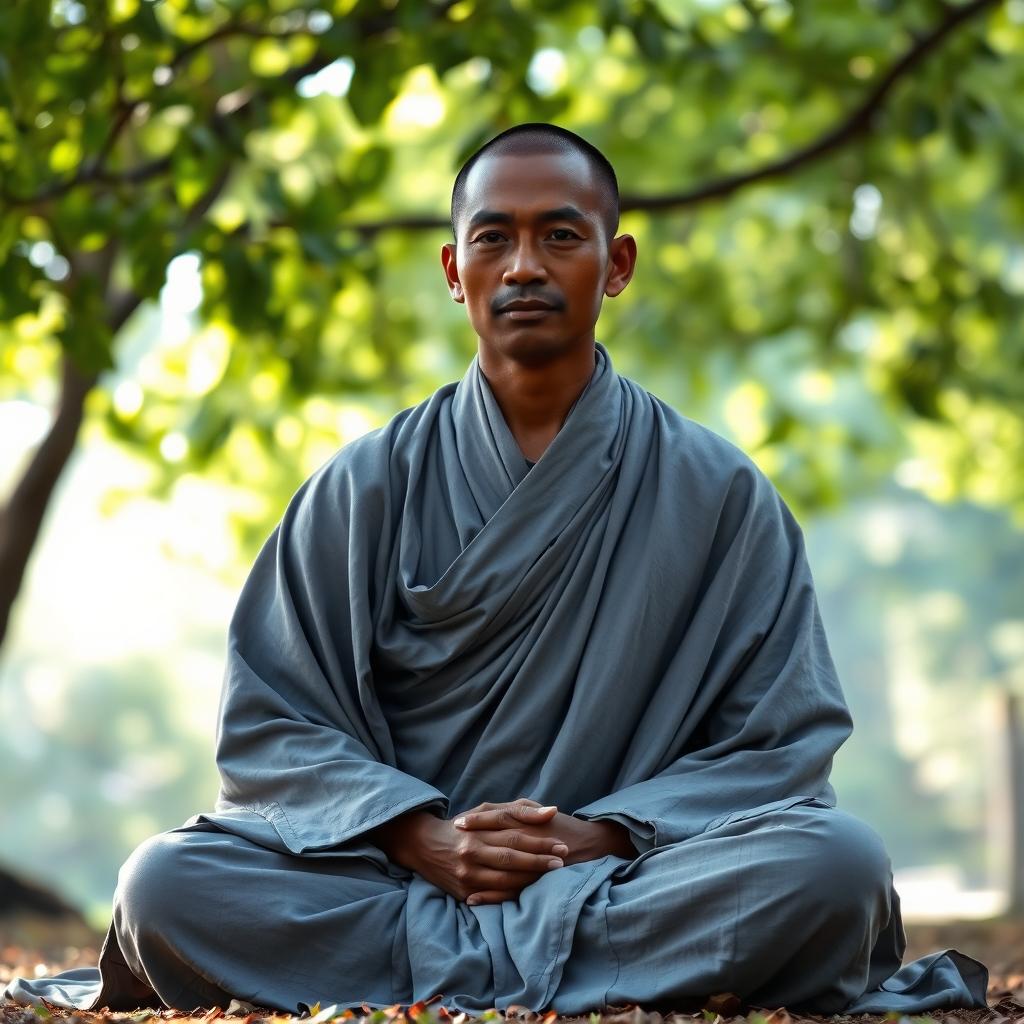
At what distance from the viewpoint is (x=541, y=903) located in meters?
3.65

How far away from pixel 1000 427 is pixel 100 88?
252 inches

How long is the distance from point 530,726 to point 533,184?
4.31ft

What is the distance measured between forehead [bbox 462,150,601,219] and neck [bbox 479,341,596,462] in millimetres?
369

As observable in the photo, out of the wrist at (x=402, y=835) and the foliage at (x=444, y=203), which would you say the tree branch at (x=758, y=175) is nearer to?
the foliage at (x=444, y=203)

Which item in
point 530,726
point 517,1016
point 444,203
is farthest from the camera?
point 444,203

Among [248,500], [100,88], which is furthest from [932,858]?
[100,88]

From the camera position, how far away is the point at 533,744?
13.1ft

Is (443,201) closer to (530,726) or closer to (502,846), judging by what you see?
(530,726)

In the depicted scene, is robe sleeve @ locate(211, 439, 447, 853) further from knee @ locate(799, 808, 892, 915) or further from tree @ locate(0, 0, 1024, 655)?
tree @ locate(0, 0, 1024, 655)

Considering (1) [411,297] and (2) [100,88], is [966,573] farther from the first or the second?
(2) [100,88]

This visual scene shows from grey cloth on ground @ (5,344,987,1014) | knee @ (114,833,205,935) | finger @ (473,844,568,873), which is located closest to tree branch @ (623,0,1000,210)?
grey cloth on ground @ (5,344,987,1014)

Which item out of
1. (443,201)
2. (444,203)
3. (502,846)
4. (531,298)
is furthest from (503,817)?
(443,201)

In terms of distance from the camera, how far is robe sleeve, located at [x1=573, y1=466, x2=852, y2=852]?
3803mm

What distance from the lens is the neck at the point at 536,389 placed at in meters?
4.32
